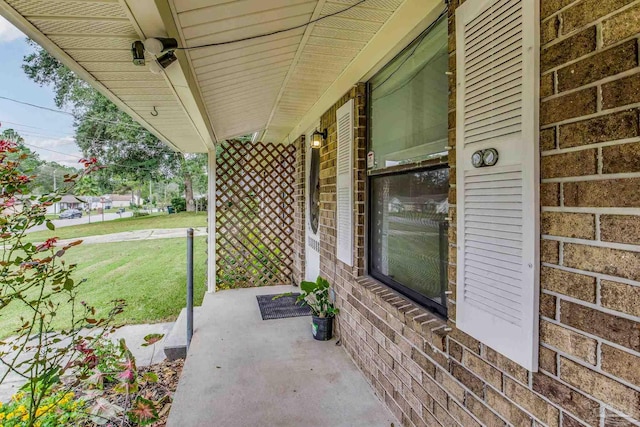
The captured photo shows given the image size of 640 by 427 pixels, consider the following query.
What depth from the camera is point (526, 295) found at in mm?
1103

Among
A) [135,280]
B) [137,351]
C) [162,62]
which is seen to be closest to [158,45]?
[162,62]

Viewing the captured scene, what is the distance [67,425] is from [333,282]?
2.21m

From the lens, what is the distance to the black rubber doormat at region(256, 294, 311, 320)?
3.91 meters

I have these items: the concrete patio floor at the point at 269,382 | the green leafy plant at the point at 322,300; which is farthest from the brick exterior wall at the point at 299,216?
the green leafy plant at the point at 322,300

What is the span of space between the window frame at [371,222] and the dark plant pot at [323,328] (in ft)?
2.65

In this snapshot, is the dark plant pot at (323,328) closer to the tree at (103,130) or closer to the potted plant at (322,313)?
the potted plant at (322,313)

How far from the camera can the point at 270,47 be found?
2.28 metres

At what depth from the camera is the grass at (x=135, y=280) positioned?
5.12 metres

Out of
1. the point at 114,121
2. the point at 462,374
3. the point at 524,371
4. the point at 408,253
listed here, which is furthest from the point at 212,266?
the point at 114,121

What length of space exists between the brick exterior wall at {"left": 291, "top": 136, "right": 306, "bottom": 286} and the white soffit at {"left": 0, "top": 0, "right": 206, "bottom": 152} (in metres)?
2.37

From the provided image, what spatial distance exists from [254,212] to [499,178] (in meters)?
4.57

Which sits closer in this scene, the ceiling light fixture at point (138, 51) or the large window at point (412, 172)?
the ceiling light fixture at point (138, 51)

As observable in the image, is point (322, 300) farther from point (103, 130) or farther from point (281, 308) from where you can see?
point (103, 130)

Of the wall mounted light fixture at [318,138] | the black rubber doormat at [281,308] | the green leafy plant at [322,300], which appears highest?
the wall mounted light fixture at [318,138]
